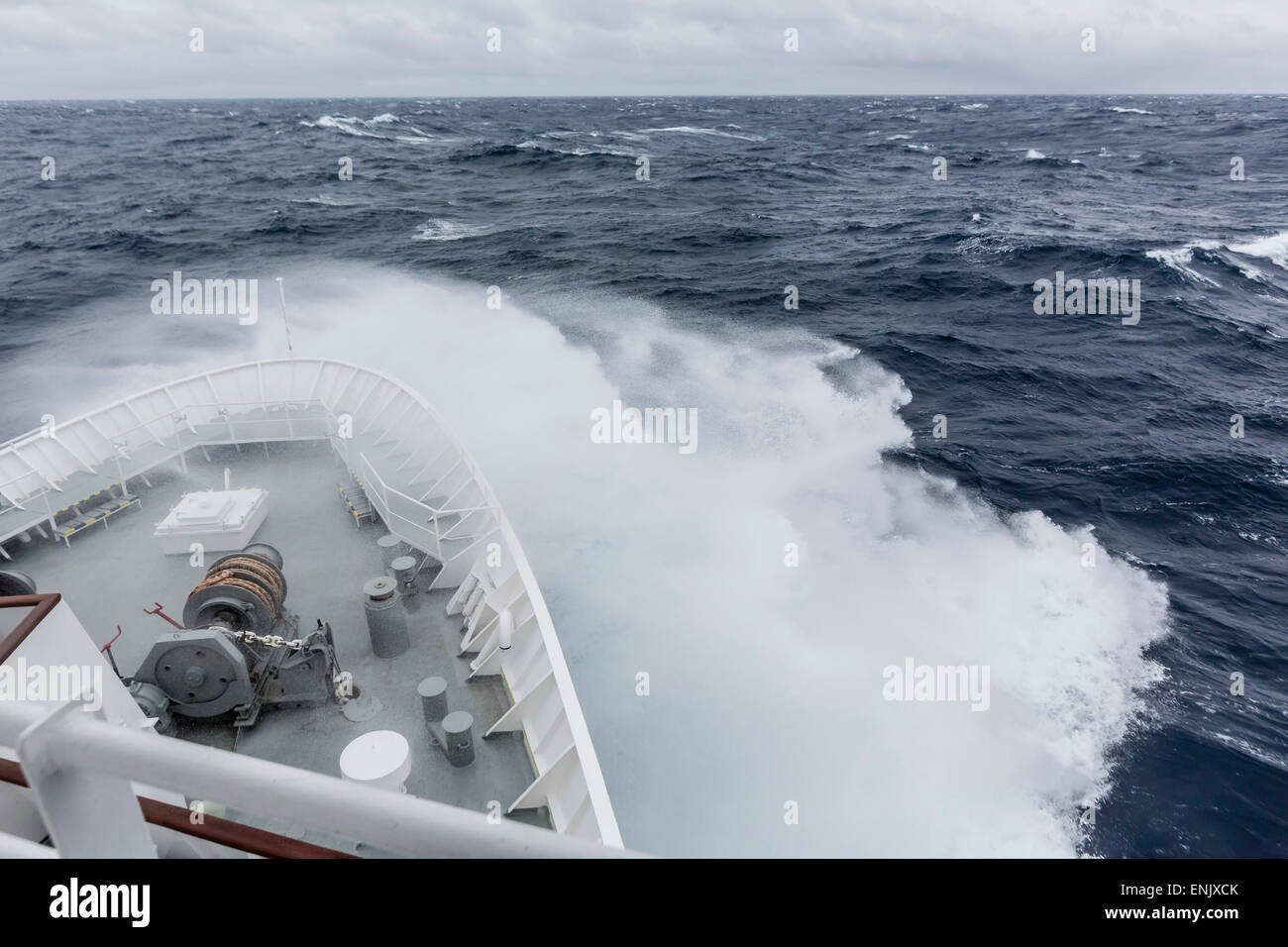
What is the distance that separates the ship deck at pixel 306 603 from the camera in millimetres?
6598

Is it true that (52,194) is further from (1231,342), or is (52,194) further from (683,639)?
(1231,342)

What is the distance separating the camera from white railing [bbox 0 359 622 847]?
20.6 ft

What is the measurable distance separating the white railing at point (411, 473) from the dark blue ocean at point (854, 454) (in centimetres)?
311

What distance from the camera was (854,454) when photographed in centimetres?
1647


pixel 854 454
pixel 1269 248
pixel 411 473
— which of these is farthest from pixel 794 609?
pixel 1269 248

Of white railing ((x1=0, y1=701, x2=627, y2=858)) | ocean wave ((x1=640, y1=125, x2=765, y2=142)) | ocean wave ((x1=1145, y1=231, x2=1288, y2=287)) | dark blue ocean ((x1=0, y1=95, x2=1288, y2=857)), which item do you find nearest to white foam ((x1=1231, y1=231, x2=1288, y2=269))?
ocean wave ((x1=1145, y1=231, x2=1288, y2=287))

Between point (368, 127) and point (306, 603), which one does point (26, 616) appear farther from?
point (368, 127)

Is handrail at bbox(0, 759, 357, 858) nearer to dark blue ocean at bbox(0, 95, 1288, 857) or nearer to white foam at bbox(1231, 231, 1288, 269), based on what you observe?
dark blue ocean at bbox(0, 95, 1288, 857)

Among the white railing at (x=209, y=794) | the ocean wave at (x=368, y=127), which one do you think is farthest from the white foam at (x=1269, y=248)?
the ocean wave at (x=368, y=127)

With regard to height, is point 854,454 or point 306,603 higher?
point 854,454

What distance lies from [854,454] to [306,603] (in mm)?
11970

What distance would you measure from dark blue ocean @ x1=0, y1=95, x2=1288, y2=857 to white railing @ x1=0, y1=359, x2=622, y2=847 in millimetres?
3108

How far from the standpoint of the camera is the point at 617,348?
863 inches
